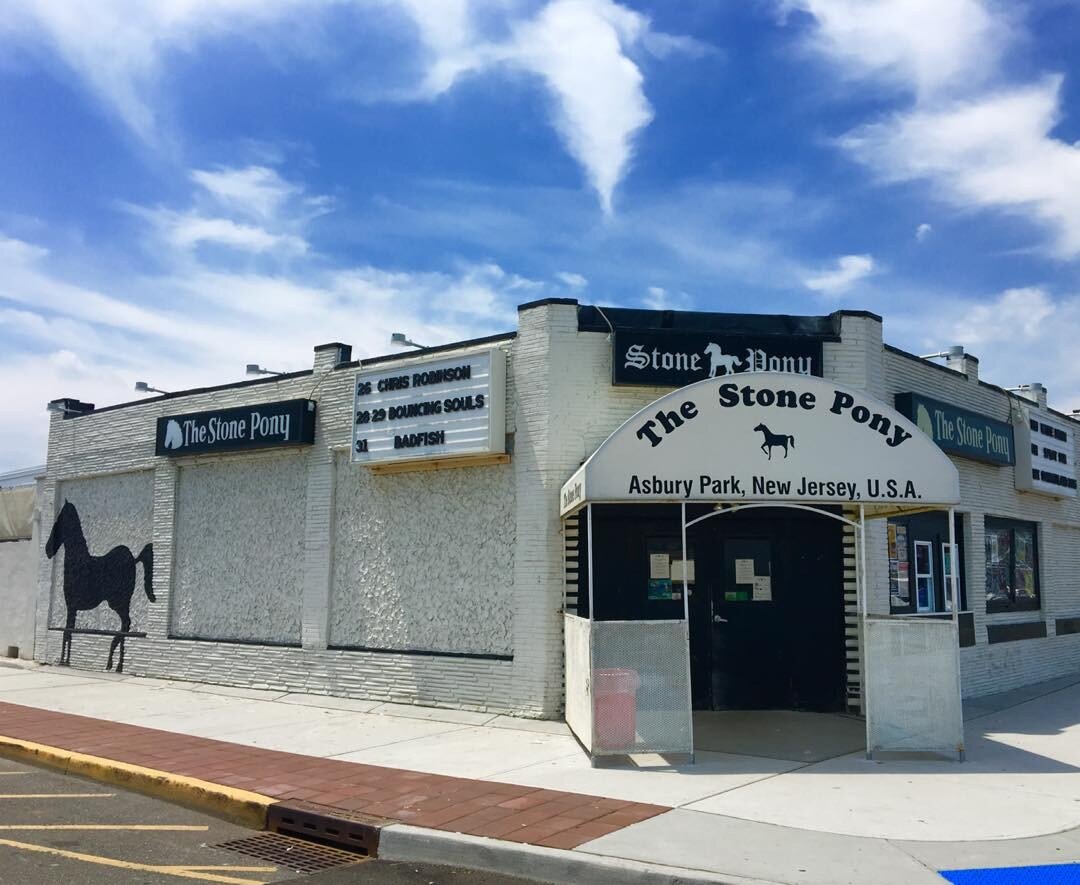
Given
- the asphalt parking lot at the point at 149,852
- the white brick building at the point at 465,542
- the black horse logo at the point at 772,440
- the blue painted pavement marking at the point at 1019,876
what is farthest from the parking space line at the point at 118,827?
the black horse logo at the point at 772,440

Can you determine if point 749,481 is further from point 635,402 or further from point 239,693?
point 239,693

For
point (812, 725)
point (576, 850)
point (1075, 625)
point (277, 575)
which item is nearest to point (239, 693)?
point (277, 575)

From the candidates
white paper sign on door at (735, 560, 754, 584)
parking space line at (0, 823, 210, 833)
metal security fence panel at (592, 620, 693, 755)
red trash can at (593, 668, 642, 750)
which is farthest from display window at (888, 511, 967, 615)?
parking space line at (0, 823, 210, 833)

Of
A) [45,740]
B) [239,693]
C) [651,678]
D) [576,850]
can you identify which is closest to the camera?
[576,850]

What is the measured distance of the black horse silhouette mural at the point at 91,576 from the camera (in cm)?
1653

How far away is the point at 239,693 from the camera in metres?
14.1

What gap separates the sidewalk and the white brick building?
865 millimetres

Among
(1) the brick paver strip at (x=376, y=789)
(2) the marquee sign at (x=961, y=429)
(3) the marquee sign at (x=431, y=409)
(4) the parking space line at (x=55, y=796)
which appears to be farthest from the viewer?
(2) the marquee sign at (x=961, y=429)

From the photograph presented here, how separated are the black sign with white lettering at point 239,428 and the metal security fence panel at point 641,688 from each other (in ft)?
21.7

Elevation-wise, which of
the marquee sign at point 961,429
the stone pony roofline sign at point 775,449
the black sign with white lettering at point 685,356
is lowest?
the stone pony roofline sign at point 775,449

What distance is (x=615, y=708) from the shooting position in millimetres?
9102

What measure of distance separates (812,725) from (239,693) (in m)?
7.93

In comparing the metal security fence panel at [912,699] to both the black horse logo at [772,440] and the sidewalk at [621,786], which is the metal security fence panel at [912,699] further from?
the black horse logo at [772,440]

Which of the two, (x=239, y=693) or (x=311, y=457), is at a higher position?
(x=311, y=457)
